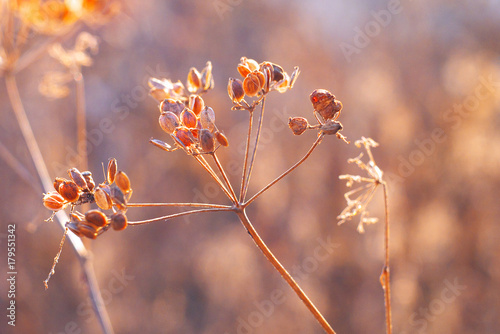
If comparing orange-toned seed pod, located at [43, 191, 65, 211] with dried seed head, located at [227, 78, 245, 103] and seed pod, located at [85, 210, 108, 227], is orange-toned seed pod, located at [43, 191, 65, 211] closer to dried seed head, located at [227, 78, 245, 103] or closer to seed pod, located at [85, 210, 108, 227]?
seed pod, located at [85, 210, 108, 227]

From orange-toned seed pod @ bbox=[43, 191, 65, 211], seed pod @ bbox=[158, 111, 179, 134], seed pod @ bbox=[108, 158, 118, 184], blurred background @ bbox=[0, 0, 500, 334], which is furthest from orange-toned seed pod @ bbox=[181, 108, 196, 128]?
blurred background @ bbox=[0, 0, 500, 334]

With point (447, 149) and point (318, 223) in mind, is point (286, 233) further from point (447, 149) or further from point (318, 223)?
point (447, 149)

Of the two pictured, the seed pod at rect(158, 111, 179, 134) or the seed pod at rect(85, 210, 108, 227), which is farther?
the seed pod at rect(158, 111, 179, 134)

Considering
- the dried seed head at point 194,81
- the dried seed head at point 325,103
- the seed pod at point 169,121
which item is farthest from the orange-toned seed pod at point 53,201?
the dried seed head at point 325,103

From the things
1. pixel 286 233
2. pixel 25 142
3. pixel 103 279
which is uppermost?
pixel 25 142

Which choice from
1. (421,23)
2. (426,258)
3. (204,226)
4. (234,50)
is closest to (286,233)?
(204,226)

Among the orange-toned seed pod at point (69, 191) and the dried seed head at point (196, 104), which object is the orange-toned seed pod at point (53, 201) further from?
the dried seed head at point (196, 104)

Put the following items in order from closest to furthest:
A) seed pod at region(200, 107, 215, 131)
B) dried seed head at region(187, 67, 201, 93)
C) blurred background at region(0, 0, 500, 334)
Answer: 1. seed pod at region(200, 107, 215, 131)
2. dried seed head at region(187, 67, 201, 93)
3. blurred background at region(0, 0, 500, 334)
